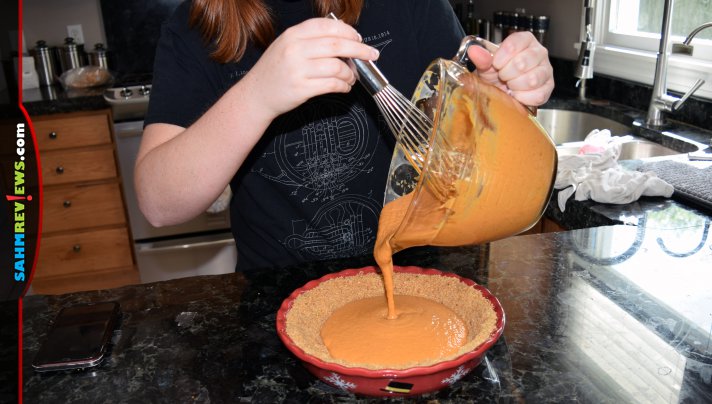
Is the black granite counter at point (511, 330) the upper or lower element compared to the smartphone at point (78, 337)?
lower

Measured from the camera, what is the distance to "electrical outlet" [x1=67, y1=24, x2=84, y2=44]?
309 cm

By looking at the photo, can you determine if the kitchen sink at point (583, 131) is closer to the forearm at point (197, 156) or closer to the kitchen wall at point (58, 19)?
the forearm at point (197, 156)

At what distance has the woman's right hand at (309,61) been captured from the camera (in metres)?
0.72

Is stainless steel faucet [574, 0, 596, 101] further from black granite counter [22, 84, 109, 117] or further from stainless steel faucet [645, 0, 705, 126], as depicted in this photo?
black granite counter [22, 84, 109, 117]

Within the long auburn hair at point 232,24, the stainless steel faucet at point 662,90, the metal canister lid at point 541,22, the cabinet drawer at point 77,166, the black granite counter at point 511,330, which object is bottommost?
the cabinet drawer at point 77,166

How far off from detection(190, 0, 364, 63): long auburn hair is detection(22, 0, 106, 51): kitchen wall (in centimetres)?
235

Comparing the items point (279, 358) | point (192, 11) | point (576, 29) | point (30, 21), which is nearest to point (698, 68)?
point (576, 29)

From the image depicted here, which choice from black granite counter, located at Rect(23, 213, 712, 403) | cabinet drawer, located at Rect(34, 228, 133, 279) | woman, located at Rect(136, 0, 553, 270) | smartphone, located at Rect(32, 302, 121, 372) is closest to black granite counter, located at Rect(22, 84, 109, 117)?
cabinet drawer, located at Rect(34, 228, 133, 279)

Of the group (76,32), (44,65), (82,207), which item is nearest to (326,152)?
(82,207)

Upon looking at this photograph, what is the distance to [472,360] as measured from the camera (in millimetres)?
689

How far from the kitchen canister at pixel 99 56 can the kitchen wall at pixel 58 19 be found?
13 cm

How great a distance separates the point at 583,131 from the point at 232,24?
1531 millimetres

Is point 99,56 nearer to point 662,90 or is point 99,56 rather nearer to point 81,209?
point 81,209

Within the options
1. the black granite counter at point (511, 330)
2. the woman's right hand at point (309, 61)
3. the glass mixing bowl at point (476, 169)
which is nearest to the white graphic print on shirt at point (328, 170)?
the black granite counter at point (511, 330)
